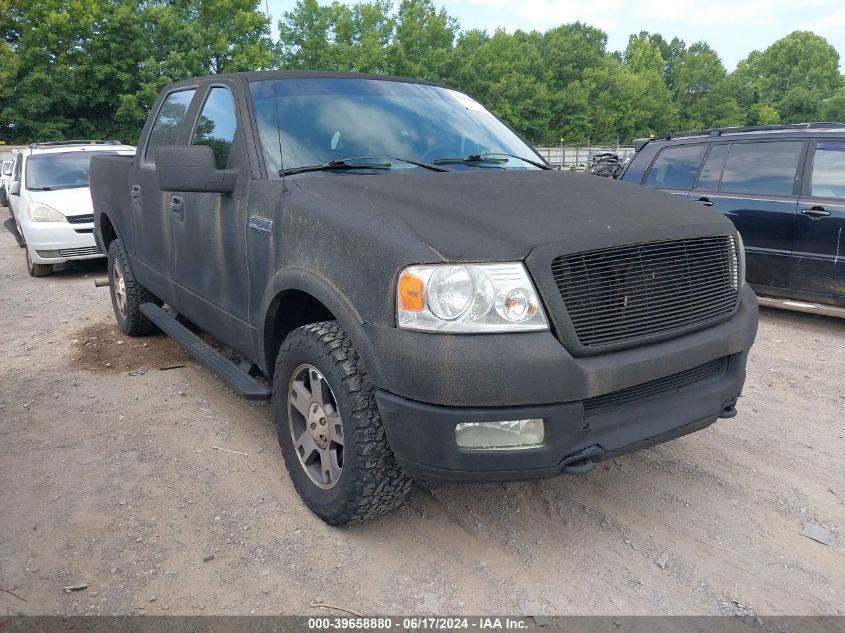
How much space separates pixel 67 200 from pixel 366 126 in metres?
7.15

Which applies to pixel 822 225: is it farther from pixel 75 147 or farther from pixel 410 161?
pixel 75 147

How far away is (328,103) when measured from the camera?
352 cm

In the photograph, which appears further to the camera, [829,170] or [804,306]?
[804,306]

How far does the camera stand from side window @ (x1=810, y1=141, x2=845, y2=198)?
5.89 meters

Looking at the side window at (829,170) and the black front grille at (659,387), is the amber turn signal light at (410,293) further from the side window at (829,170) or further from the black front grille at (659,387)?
the side window at (829,170)

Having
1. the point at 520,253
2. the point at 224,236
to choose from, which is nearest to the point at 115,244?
the point at 224,236

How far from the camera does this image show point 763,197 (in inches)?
248

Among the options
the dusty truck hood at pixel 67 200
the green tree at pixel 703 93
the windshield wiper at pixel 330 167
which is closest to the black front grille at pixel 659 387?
the windshield wiper at pixel 330 167

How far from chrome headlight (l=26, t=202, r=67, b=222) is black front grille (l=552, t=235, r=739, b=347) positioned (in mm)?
8294

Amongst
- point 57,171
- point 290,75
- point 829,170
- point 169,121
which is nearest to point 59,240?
point 57,171

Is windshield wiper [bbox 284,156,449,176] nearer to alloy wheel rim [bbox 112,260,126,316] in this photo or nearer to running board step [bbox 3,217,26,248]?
alloy wheel rim [bbox 112,260,126,316]

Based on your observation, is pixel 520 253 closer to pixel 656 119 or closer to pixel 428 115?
pixel 428 115

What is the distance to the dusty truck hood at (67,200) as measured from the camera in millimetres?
8883

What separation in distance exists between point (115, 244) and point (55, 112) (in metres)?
37.6
